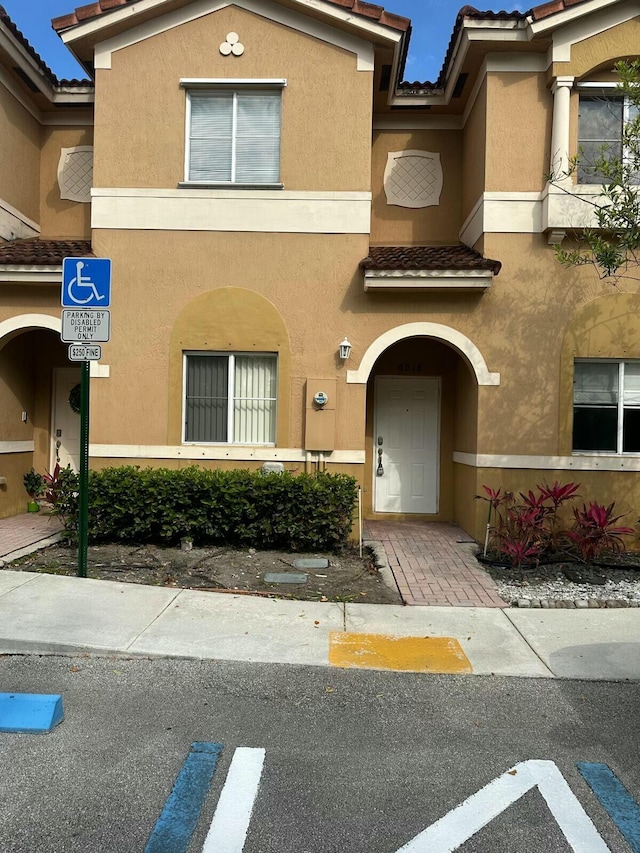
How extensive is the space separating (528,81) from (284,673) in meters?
8.55

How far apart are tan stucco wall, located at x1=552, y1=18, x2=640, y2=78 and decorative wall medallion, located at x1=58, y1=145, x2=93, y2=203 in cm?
747

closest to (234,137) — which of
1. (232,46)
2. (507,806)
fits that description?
(232,46)

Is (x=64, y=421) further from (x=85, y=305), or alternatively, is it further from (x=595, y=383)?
(x=595, y=383)

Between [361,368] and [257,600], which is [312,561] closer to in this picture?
[257,600]

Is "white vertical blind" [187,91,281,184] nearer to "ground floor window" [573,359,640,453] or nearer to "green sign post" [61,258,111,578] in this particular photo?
"green sign post" [61,258,111,578]

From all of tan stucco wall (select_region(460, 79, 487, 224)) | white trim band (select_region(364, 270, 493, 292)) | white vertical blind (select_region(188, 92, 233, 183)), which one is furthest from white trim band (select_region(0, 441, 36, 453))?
tan stucco wall (select_region(460, 79, 487, 224))

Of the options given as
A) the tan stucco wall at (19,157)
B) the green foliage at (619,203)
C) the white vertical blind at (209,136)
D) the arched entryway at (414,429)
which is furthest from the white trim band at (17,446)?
the green foliage at (619,203)

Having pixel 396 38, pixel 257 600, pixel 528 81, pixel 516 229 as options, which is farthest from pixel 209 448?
pixel 528 81

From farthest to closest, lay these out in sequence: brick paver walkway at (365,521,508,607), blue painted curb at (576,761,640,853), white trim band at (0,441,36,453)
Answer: white trim band at (0,441,36,453)
brick paver walkway at (365,521,508,607)
blue painted curb at (576,761,640,853)

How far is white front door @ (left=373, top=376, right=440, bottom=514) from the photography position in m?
10.3

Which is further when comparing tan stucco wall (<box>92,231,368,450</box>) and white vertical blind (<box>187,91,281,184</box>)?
white vertical blind (<box>187,91,281,184</box>)

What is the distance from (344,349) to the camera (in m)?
8.79

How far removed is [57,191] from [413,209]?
610cm

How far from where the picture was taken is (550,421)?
8.78 m
